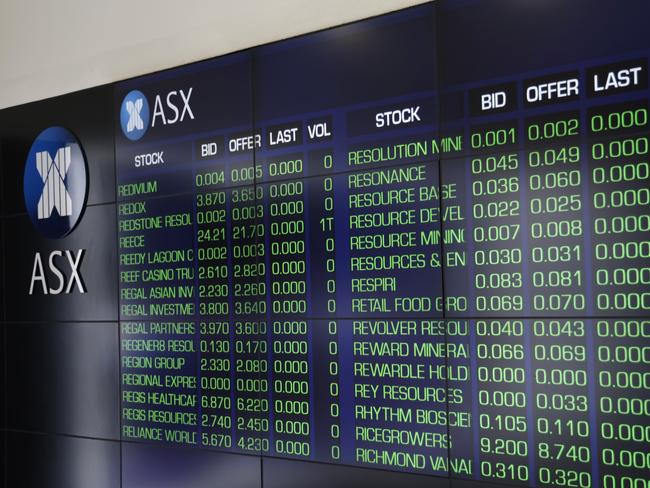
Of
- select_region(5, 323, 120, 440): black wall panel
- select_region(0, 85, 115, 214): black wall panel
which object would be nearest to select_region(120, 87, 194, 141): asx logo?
select_region(0, 85, 115, 214): black wall panel

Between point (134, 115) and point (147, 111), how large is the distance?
0.24ft

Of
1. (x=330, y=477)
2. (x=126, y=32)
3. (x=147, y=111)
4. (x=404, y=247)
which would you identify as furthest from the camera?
(x=126, y=32)

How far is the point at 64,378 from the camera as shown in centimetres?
327

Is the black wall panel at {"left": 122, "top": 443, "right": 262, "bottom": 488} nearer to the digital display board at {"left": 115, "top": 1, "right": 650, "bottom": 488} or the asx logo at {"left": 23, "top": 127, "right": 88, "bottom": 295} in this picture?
the digital display board at {"left": 115, "top": 1, "right": 650, "bottom": 488}

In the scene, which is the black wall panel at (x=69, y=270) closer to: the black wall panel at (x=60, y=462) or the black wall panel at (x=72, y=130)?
the black wall panel at (x=72, y=130)

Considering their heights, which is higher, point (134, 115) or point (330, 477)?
point (134, 115)

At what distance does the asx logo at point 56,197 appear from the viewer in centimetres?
325

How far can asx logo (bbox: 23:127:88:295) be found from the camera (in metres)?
3.25

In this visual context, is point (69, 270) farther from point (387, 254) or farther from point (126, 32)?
point (387, 254)

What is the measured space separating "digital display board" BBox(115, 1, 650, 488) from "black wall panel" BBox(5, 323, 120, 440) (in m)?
0.10

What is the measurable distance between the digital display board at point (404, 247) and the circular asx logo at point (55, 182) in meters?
0.27

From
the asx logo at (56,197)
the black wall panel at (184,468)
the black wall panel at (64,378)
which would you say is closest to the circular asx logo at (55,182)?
the asx logo at (56,197)

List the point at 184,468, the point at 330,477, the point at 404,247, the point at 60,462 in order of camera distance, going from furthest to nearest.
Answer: the point at 60,462 < the point at 184,468 < the point at 330,477 < the point at 404,247

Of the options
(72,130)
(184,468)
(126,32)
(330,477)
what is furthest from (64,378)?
(126,32)
